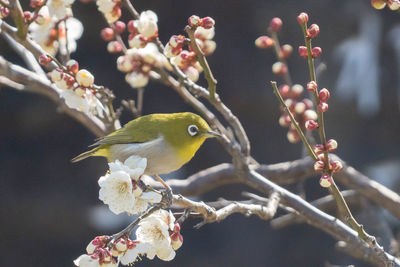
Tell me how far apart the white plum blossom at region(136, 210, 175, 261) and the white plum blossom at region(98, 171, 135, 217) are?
0.06 m

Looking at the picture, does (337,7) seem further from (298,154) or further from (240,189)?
(240,189)

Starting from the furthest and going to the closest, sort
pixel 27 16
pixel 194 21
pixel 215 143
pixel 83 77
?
pixel 215 143 < pixel 27 16 < pixel 83 77 < pixel 194 21

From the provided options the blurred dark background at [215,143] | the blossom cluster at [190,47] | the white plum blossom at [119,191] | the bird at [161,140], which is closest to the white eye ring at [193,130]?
the bird at [161,140]

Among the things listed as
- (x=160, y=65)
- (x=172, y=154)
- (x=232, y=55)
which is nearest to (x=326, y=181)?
(x=172, y=154)

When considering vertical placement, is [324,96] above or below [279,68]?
above

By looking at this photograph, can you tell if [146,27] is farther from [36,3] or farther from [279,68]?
[279,68]

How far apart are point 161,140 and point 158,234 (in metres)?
0.47

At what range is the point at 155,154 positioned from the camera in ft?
4.37

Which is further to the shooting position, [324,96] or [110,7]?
[110,7]

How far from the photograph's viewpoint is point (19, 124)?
292 centimetres

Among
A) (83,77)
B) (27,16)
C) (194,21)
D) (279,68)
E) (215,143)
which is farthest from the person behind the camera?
(215,143)

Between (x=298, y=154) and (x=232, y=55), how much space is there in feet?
1.95

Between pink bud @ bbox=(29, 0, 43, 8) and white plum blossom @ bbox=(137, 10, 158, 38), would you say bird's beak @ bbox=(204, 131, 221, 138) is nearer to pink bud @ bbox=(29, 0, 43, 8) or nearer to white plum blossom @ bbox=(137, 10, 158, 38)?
white plum blossom @ bbox=(137, 10, 158, 38)

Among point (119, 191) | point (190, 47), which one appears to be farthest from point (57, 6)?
point (119, 191)
